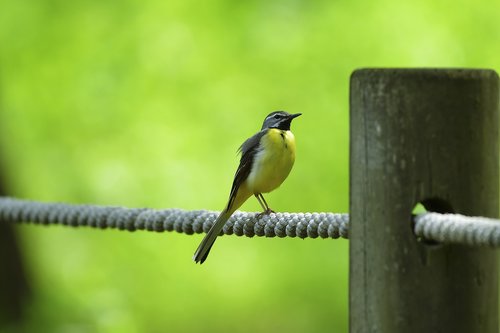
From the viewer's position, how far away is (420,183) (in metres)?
2.64

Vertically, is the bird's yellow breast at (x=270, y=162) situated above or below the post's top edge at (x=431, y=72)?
below

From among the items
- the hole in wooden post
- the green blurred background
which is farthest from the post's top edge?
the green blurred background

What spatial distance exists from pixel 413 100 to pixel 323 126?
22.5 feet

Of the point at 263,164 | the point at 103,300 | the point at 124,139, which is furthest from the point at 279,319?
the point at 263,164

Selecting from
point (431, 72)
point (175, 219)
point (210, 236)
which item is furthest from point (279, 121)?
point (431, 72)

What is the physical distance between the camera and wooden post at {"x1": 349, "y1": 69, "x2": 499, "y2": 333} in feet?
8.63

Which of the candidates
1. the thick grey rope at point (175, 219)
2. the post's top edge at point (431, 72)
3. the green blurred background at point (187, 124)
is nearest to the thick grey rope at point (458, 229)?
the post's top edge at point (431, 72)

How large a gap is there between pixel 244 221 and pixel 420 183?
4.64 feet

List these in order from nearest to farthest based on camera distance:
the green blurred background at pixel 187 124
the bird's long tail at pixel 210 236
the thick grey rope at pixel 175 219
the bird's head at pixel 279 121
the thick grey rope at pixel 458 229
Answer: the thick grey rope at pixel 458 229 < the thick grey rope at pixel 175 219 < the bird's long tail at pixel 210 236 < the bird's head at pixel 279 121 < the green blurred background at pixel 187 124

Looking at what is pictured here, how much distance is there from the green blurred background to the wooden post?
636cm

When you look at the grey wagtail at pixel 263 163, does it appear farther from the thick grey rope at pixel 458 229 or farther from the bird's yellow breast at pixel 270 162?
the thick grey rope at pixel 458 229

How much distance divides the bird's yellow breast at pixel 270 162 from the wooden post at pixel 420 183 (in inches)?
68.4

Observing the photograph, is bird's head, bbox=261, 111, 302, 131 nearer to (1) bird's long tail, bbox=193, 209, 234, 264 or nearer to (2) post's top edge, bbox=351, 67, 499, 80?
(1) bird's long tail, bbox=193, 209, 234, 264

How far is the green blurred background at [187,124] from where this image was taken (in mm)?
9297
